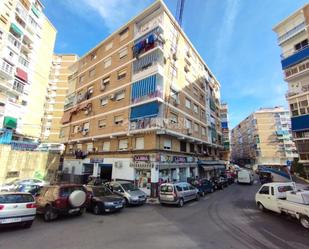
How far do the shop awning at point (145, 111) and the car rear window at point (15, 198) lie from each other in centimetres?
1202

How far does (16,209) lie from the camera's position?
798cm

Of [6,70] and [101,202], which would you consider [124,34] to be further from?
[101,202]

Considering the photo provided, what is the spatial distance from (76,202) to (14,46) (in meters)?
34.3

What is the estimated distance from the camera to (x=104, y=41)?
90.7 feet

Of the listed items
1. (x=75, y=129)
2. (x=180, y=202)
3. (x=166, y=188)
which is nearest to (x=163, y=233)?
(x=180, y=202)

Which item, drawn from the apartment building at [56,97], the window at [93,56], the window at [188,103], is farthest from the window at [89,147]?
the apartment building at [56,97]

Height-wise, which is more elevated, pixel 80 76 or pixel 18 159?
pixel 80 76

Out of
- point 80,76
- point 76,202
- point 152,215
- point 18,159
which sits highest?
point 80,76

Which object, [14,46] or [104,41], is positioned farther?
[14,46]

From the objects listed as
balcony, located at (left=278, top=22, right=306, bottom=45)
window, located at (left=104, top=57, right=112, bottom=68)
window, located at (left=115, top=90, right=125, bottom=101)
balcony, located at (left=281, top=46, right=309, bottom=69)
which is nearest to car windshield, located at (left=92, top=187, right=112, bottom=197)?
window, located at (left=115, top=90, right=125, bottom=101)

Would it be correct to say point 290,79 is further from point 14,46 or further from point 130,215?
point 14,46

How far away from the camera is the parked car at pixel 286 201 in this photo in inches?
336

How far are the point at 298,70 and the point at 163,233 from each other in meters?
28.1

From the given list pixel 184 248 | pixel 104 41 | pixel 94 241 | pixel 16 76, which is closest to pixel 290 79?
pixel 104 41
